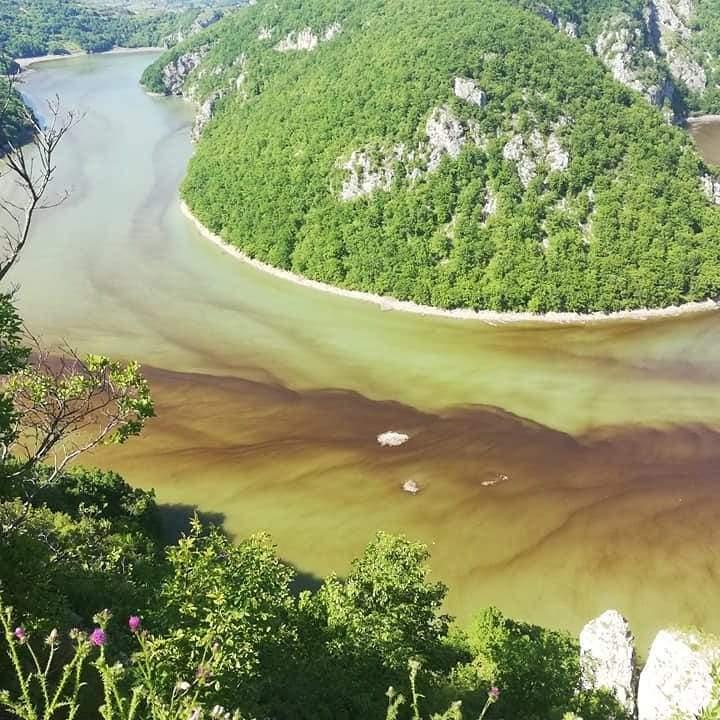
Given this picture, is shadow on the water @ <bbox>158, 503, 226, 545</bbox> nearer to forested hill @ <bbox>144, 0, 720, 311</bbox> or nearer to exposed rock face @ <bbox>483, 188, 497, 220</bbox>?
forested hill @ <bbox>144, 0, 720, 311</bbox>

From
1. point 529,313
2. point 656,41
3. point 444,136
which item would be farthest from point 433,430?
point 656,41

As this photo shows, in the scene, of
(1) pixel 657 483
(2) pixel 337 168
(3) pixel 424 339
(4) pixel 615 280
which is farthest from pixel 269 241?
(1) pixel 657 483

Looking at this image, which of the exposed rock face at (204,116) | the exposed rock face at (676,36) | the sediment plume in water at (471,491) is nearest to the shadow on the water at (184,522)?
the sediment plume in water at (471,491)

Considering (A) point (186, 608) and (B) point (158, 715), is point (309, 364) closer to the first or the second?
(A) point (186, 608)

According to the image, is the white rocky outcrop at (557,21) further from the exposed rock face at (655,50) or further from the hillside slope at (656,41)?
the exposed rock face at (655,50)

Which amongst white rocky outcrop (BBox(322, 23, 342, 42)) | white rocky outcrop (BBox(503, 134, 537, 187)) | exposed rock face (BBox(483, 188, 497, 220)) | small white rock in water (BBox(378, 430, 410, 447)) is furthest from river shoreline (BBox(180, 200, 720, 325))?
white rocky outcrop (BBox(322, 23, 342, 42))

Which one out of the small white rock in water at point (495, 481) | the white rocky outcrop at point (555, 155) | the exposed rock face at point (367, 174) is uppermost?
the exposed rock face at point (367, 174)
